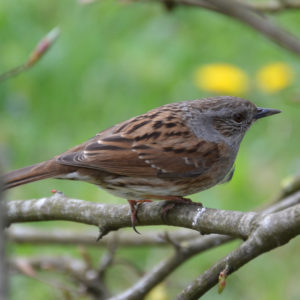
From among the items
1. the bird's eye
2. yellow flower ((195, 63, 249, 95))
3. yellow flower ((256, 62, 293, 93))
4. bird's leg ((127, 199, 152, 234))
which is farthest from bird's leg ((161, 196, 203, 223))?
yellow flower ((256, 62, 293, 93))

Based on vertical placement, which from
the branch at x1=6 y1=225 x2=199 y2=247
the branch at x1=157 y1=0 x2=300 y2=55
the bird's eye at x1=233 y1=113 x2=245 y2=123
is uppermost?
the branch at x1=157 y1=0 x2=300 y2=55

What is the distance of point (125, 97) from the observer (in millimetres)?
5133

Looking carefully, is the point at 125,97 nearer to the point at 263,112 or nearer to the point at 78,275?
the point at 263,112

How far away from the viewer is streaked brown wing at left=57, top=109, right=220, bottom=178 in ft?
11.5

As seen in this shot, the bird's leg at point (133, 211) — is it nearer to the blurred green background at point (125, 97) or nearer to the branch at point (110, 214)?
the branch at point (110, 214)

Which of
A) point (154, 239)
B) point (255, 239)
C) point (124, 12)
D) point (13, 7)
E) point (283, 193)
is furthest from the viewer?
point (124, 12)

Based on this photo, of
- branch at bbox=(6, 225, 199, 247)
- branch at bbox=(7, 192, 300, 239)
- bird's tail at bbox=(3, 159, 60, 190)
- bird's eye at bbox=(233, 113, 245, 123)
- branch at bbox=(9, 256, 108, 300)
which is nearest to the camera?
branch at bbox=(7, 192, 300, 239)

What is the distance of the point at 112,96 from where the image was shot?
17.1 ft

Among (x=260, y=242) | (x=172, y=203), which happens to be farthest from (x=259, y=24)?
(x=260, y=242)

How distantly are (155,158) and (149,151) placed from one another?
6 centimetres

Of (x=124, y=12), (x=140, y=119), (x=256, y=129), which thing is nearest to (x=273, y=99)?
(x=256, y=129)

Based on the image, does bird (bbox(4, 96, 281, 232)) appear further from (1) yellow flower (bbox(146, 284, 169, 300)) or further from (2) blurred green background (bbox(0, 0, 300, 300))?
→ (1) yellow flower (bbox(146, 284, 169, 300))

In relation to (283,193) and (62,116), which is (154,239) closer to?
(283,193)

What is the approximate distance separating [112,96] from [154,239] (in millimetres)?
1543
